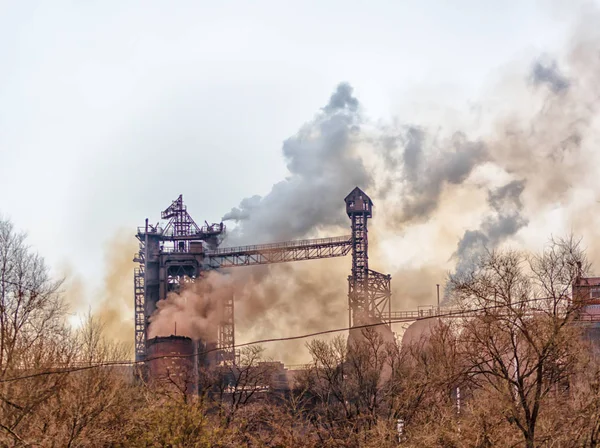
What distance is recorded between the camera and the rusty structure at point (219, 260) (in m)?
64.9

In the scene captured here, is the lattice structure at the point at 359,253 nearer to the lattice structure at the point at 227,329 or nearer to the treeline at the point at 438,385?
the lattice structure at the point at 227,329

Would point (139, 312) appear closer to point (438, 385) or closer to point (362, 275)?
point (362, 275)

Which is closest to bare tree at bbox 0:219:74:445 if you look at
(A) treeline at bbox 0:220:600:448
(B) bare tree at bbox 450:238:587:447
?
(A) treeline at bbox 0:220:600:448

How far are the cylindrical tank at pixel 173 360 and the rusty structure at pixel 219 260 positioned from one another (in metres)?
4.43

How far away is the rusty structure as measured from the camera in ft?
213

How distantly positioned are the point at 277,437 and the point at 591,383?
19.8 metres

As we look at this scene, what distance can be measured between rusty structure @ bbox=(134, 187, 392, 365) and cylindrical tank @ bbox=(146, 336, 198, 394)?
14.5 ft

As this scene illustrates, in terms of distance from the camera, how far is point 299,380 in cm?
5016

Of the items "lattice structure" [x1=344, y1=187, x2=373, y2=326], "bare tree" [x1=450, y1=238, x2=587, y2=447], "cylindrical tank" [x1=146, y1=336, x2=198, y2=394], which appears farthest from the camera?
"lattice structure" [x1=344, y1=187, x2=373, y2=326]

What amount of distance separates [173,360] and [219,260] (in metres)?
14.6

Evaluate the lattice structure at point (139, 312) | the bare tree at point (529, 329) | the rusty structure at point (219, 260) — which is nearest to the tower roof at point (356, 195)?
the rusty structure at point (219, 260)

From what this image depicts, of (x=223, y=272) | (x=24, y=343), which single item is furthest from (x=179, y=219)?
(x=24, y=343)

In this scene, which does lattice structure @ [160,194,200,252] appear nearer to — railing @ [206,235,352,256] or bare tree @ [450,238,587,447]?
railing @ [206,235,352,256]

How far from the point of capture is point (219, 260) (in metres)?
69.2
